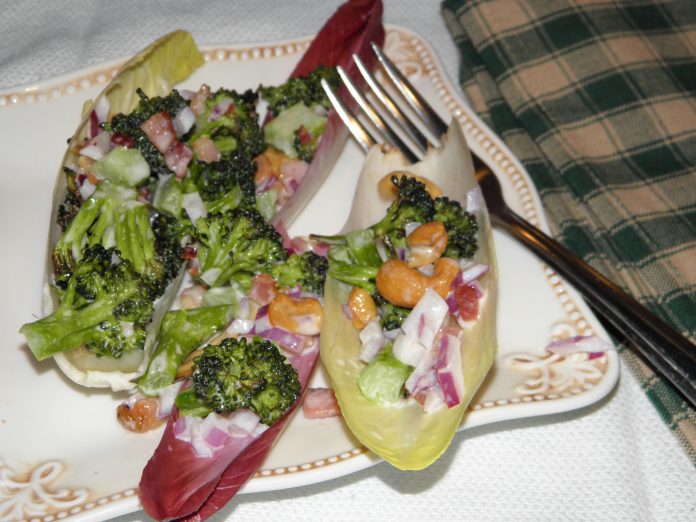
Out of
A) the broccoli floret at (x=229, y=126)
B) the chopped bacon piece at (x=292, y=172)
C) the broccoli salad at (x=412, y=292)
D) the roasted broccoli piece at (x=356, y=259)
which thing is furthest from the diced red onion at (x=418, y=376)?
the broccoli floret at (x=229, y=126)

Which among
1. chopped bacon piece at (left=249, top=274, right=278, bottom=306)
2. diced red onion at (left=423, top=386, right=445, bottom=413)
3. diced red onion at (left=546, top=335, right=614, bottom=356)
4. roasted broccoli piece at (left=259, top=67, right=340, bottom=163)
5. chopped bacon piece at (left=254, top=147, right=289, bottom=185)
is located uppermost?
roasted broccoli piece at (left=259, top=67, right=340, bottom=163)

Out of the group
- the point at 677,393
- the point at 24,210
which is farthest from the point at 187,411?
the point at 677,393

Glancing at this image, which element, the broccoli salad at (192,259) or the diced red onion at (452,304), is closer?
the broccoli salad at (192,259)

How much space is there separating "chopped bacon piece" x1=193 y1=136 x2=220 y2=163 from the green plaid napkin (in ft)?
3.43

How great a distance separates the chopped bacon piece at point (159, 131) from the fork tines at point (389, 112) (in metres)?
0.51

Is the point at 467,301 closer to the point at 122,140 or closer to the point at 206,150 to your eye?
the point at 206,150

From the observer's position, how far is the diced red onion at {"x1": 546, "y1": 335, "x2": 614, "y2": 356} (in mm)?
2383

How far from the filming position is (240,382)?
6.91 feet

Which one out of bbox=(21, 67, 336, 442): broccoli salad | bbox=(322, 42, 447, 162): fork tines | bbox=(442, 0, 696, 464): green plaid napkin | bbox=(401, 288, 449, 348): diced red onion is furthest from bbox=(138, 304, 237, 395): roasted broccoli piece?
bbox=(442, 0, 696, 464): green plaid napkin

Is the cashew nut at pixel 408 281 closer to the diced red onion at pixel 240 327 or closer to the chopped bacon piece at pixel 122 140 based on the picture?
the diced red onion at pixel 240 327

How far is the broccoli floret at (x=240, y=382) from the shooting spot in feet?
6.88

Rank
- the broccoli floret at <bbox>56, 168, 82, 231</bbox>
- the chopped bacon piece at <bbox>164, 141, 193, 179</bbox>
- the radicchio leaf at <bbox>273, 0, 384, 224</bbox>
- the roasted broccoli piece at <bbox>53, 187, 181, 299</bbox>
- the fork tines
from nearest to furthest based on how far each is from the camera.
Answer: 1. the roasted broccoli piece at <bbox>53, 187, 181, 299</bbox>
2. the broccoli floret at <bbox>56, 168, 82, 231</bbox>
3. the chopped bacon piece at <bbox>164, 141, 193, 179</bbox>
4. the fork tines
5. the radicchio leaf at <bbox>273, 0, 384, 224</bbox>

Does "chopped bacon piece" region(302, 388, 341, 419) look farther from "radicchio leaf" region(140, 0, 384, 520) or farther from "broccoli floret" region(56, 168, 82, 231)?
"broccoli floret" region(56, 168, 82, 231)

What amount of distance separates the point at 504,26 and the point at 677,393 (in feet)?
4.68
